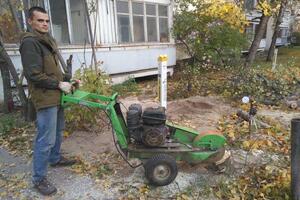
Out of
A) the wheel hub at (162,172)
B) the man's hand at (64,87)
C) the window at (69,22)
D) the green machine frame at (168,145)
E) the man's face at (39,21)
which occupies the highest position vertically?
the window at (69,22)

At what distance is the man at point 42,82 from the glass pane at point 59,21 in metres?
5.65

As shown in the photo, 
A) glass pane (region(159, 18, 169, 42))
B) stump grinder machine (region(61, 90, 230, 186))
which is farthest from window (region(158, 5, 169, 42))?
stump grinder machine (region(61, 90, 230, 186))

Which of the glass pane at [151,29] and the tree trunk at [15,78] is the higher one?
the glass pane at [151,29]

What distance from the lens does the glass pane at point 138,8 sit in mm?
11078

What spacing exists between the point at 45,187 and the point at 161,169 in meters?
1.41

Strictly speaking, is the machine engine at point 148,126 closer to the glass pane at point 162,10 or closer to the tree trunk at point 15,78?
the tree trunk at point 15,78

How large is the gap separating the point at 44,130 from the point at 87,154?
1370mm

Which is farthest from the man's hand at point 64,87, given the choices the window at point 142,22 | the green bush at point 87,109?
the window at point 142,22

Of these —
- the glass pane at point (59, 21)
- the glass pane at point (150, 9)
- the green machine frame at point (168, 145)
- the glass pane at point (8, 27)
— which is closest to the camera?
the green machine frame at point (168, 145)

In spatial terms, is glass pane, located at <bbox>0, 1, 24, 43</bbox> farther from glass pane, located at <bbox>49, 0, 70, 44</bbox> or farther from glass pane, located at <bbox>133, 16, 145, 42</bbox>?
glass pane, located at <bbox>133, 16, 145, 42</bbox>

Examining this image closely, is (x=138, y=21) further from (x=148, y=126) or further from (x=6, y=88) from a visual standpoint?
(x=148, y=126)

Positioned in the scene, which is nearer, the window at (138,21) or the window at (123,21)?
the window at (123,21)

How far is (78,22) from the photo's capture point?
366 inches

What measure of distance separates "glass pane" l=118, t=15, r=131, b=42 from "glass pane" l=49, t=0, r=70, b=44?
224 centimetres
